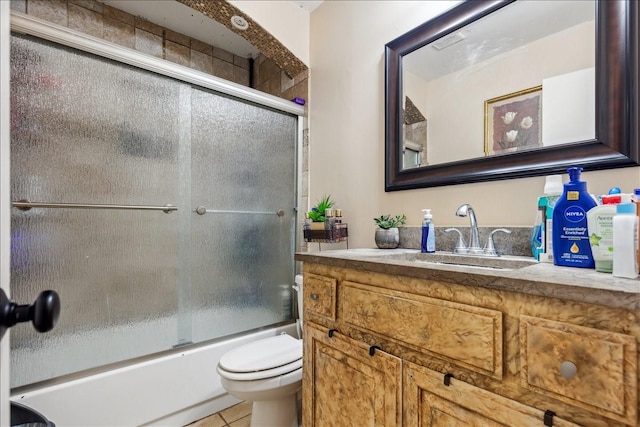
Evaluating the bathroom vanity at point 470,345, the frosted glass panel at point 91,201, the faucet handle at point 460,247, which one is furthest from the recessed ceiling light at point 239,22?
the faucet handle at point 460,247

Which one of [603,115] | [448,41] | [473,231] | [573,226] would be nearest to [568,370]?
[573,226]

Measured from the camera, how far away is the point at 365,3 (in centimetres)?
169

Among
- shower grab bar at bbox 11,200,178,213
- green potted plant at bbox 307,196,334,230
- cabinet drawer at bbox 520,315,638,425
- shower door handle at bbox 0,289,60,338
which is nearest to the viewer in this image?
shower door handle at bbox 0,289,60,338

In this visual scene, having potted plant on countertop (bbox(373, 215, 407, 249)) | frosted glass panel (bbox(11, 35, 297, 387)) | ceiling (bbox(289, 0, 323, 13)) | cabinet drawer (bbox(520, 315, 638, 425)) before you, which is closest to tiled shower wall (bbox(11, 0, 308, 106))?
ceiling (bbox(289, 0, 323, 13))

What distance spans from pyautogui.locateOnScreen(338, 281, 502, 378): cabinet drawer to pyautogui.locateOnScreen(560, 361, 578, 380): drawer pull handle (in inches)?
4.2

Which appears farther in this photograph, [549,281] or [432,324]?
[432,324]

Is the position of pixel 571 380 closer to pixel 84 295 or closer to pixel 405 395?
pixel 405 395

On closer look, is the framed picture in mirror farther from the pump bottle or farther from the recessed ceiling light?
the recessed ceiling light

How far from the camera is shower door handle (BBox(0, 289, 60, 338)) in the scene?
36 centimetres

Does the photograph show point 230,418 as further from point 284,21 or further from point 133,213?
point 284,21

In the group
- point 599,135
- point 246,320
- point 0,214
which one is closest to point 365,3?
point 599,135

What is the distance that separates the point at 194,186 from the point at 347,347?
1.24 m

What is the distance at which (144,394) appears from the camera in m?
1.47

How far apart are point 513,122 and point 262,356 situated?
57.1 inches
